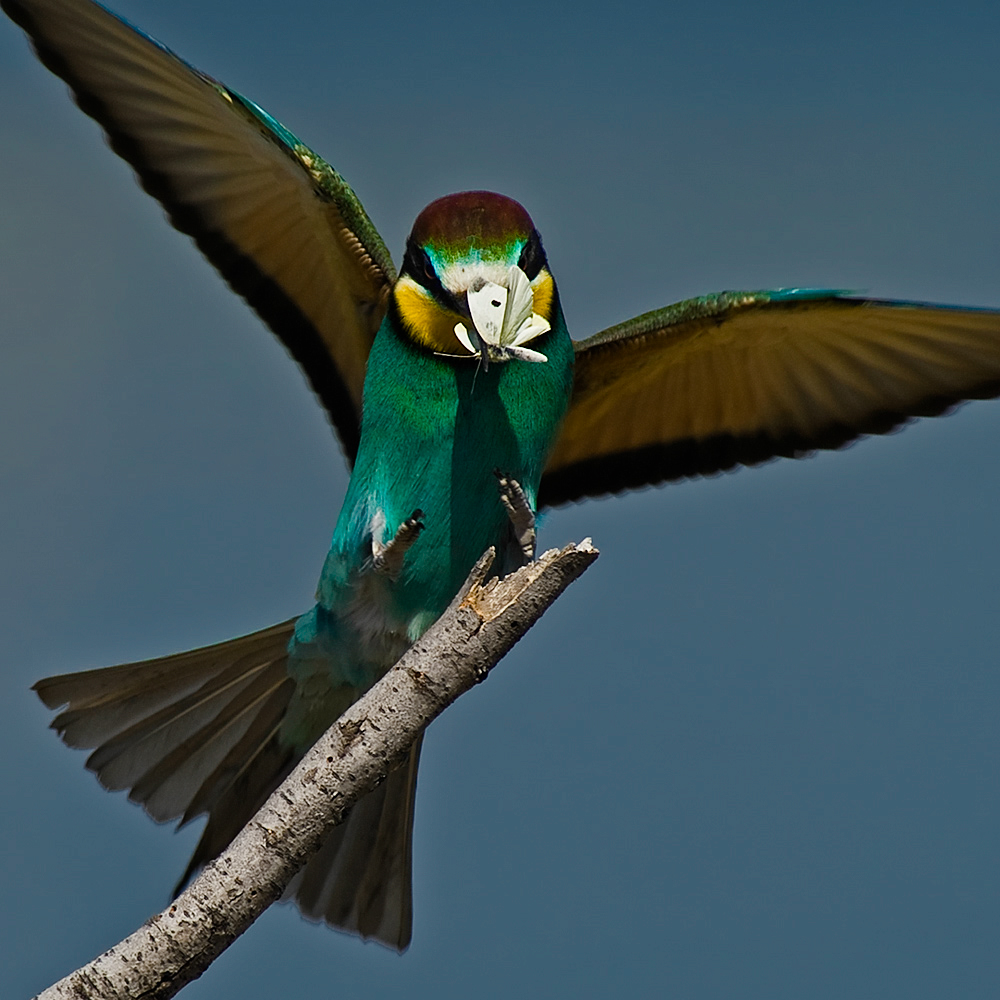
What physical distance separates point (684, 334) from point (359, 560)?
1002mm

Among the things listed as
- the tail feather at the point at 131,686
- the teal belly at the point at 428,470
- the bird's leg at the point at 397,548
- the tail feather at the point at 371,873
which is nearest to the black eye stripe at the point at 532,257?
the teal belly at the point at 428,470

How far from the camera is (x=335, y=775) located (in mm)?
2262

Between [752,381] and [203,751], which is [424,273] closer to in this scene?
[752,381]

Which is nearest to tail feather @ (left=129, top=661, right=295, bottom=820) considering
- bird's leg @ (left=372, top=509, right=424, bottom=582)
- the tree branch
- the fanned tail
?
the fanned tail

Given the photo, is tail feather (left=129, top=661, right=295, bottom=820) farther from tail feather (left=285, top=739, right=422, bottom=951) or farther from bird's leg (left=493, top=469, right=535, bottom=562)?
bird's leg (left=493, top=469, right=535, bottom=562)

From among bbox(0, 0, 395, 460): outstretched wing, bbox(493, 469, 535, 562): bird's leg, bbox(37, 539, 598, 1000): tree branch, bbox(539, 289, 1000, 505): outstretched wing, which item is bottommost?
bbox(37, 539, 598, 1000): tree branch

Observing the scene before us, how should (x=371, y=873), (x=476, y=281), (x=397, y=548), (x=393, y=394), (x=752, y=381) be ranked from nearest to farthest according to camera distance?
(x=476, y=281), (x=397, y=548), (x=393, y=394), (x=371, y=873), (x=752, y=381)

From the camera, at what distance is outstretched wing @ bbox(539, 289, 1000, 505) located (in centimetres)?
347

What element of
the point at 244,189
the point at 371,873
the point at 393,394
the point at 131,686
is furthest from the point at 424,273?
the point at 371,873

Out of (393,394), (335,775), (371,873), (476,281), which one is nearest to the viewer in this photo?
(335,775)

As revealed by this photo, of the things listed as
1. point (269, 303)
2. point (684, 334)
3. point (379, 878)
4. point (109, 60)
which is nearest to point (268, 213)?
point (269, 303)

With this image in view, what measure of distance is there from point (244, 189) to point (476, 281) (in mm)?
882

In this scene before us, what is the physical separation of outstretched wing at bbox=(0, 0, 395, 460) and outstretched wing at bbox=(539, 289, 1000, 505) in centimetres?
62

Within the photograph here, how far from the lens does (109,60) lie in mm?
3381
